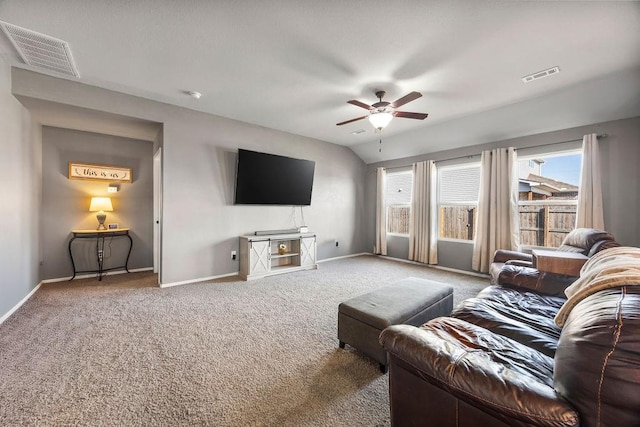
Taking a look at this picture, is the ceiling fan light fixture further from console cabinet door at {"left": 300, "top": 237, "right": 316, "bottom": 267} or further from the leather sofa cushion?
console cabinet door at {"left": 300, "top": 237, "right": 316, "bottom": 267}

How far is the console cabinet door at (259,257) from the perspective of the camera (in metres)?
4.25

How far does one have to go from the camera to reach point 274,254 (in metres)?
4.91

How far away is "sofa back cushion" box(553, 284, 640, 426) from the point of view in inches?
27.2

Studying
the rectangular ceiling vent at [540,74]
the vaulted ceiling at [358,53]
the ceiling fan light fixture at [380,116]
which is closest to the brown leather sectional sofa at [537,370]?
the vaulted ceiling at [358,53]

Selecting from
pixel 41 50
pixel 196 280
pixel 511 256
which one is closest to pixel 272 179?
pixel 196 280

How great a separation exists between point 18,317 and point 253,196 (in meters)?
3.13

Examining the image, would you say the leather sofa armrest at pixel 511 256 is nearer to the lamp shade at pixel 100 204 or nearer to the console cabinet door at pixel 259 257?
the console cabinet door at pixel 259 257

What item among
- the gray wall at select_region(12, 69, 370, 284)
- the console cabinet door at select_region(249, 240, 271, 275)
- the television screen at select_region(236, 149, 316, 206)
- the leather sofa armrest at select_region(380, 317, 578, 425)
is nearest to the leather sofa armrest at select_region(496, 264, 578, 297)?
the leather sofa armrest at select_region(380, 317, 578, 425)

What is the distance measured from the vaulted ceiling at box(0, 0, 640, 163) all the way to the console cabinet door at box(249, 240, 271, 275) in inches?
88.8

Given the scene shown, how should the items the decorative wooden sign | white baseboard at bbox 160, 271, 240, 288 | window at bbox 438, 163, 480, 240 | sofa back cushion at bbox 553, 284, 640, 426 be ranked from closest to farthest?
sofa back cushion at bbox 553, 284, 640, 426
white baseboard at bbox 160, 271, 240, 288
the decorative wooden sign
window at bbox 438, 163, 480, 240

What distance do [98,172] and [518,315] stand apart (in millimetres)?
6034

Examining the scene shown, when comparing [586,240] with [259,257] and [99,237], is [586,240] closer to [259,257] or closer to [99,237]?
[259,257]

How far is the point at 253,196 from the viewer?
454cm

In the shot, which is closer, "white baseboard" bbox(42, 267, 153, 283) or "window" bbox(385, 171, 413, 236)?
"white baseboard" bbox(42, 267, 153, 283)
